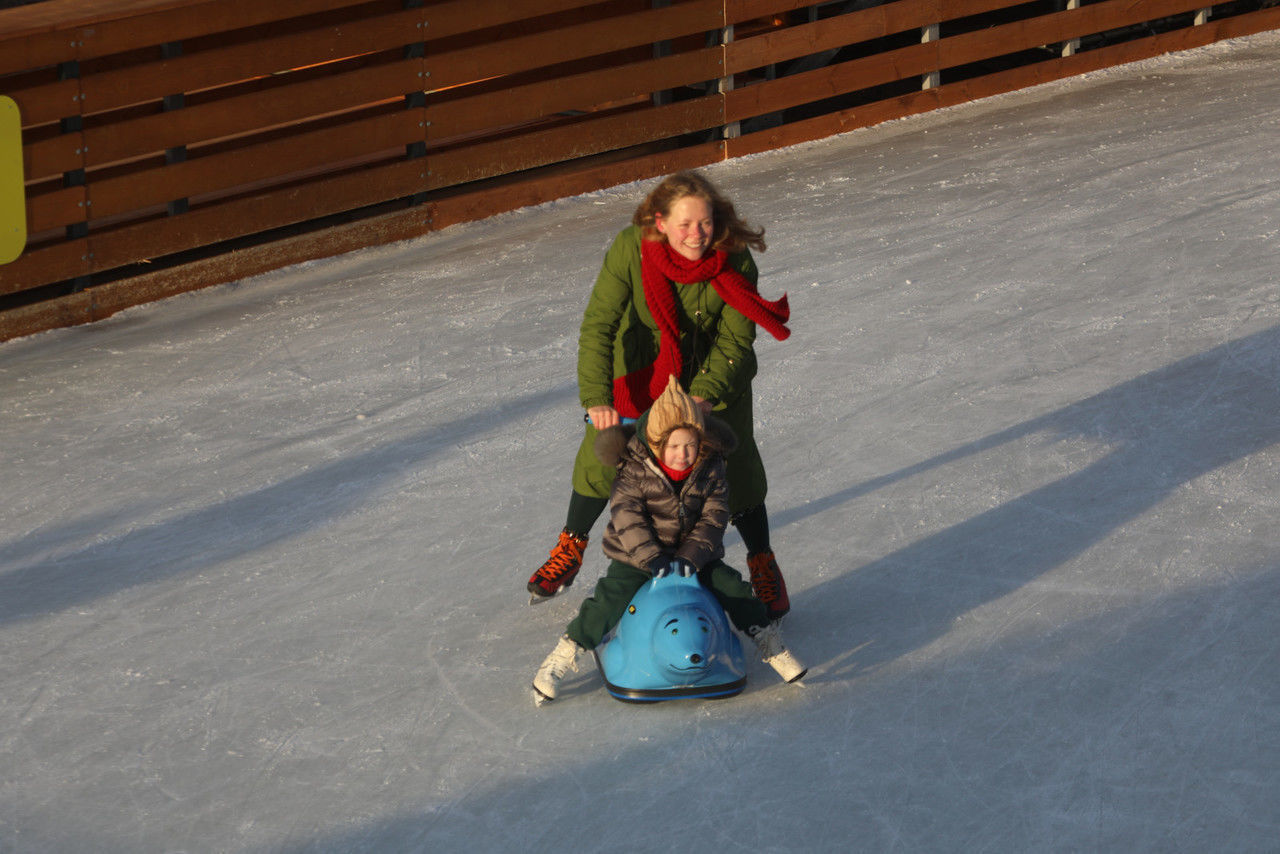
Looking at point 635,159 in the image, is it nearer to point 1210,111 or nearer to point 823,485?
point 1210,111

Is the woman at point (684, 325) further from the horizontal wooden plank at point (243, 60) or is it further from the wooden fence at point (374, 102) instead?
the horizontal wooden plank at point (243, 60)

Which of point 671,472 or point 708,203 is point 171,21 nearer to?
point 708,203

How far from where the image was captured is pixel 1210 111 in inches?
341

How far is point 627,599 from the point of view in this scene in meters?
3.52

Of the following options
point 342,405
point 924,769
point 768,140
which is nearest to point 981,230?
point 768,140

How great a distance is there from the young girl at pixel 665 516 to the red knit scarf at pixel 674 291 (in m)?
0.23

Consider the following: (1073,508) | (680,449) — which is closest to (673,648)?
(680,449)

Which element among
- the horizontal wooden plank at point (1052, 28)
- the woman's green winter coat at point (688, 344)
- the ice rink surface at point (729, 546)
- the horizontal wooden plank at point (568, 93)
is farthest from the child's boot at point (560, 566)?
the horizontal wooden plank at point (1052, 28)

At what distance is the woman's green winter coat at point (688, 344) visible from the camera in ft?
11.9

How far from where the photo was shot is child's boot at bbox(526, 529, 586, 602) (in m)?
4.04

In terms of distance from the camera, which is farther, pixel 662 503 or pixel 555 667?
pixel 555 667

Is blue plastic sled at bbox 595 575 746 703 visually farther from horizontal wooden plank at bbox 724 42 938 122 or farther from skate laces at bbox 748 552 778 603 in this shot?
horizontal wooden plank at bbox 724 42 938 122

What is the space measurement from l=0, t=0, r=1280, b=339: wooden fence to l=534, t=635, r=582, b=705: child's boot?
3889mm

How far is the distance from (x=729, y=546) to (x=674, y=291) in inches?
42.7
